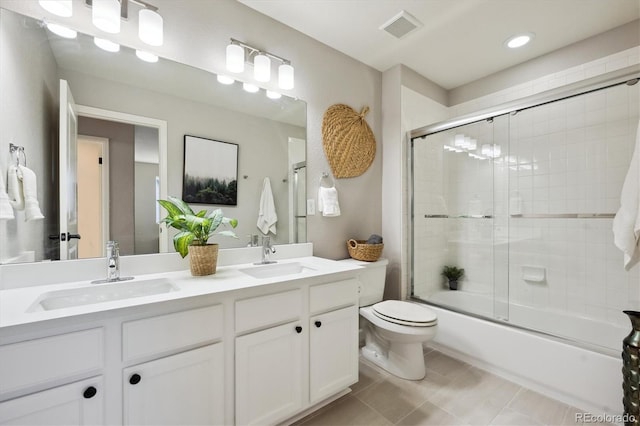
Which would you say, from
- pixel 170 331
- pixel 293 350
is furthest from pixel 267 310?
pixel 170 331

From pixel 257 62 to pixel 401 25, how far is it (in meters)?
1.08

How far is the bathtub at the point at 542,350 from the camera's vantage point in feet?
4.82

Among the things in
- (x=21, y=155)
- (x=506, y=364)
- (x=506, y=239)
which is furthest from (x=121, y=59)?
(x=506, y=239)

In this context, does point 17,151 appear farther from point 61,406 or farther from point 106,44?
point 61,406

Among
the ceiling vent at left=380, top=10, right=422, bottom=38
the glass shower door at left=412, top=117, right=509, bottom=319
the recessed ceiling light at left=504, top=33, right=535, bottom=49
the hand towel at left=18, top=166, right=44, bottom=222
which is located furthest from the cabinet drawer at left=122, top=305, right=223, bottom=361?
the recessed ceiling light at left=504, top=33, right=535, bottom=49

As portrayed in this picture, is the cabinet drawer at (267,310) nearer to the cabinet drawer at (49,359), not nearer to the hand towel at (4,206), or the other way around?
the cabinet drawer at (49,359)

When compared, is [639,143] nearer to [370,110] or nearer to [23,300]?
[370,110]

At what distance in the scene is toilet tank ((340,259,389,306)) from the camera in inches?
83.0

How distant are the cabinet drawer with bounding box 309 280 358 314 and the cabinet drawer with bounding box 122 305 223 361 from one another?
0.48 metres

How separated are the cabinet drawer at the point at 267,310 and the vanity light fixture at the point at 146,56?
4.47ft

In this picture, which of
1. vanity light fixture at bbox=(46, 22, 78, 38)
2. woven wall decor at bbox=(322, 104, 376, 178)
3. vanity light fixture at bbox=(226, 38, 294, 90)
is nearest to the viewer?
vanity light fixture at bbox=(46, 22, 78, 38)

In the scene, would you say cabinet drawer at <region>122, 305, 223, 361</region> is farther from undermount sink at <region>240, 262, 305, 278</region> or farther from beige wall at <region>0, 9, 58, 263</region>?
beige wall at <region>0, 9, 58, 263</region>

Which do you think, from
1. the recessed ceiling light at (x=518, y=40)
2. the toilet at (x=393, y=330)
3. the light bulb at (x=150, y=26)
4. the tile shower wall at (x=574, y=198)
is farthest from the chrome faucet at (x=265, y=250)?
the recessed ceiling light at (x=518, y=40)

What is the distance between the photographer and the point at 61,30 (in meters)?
1.25
